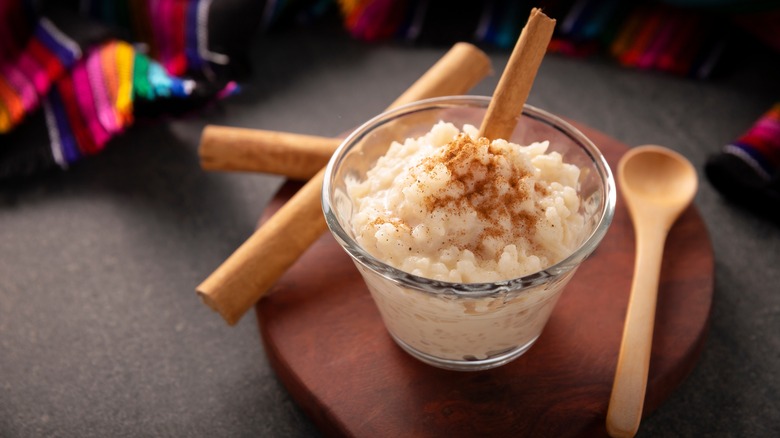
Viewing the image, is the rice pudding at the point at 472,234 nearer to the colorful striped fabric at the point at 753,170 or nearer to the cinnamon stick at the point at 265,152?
the cinnamon stick at the point at 265,152

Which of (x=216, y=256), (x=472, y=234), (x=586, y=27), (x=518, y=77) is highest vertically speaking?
(x=518, y=77)

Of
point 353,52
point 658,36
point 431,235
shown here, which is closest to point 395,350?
point 431,235

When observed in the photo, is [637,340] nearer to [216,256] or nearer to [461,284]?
[461,284]

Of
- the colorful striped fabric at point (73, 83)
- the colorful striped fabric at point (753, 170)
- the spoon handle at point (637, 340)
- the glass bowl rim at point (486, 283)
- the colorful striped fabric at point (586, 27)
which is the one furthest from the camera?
the colorful striped fabric at point (586, 27)

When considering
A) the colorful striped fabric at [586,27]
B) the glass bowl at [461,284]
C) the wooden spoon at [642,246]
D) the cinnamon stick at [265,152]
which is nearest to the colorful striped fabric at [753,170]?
the wooden spoon at [642,246]

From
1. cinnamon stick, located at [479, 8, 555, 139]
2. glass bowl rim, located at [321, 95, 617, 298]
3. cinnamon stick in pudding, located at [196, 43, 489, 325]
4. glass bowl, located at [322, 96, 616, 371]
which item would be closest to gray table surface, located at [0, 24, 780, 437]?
cinnamon stick in pudding, located at [196, 43, 489, 325]

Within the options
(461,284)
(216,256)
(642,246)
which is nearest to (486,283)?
(461,284)
